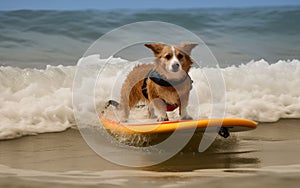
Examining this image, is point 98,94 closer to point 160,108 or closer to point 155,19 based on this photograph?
point 160,108

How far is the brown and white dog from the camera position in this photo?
2410mm

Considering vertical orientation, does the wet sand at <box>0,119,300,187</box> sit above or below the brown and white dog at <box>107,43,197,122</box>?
below

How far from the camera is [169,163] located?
2.27 meters

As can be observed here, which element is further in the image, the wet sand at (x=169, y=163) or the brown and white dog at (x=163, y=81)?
the brown and white dog at (x=163, y=81)

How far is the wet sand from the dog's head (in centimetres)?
39

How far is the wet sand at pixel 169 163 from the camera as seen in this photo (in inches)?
76.8

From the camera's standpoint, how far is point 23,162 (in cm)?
233

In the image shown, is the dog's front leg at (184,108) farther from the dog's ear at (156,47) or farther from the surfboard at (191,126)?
the dog's ear at (156,47)

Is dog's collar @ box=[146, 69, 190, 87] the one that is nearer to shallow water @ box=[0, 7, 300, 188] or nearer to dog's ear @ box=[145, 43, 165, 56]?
dog's ear @ box=[145, 43, 165, 56]

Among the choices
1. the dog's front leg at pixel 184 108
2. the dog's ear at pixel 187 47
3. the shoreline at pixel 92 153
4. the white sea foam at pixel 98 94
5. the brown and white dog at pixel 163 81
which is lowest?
the shoreline at pixel 92 153

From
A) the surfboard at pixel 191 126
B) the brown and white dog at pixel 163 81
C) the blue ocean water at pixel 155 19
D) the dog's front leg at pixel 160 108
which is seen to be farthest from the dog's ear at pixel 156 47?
the blue ocean water at pixel 155 19

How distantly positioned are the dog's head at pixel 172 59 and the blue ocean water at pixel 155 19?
2175 millimetres

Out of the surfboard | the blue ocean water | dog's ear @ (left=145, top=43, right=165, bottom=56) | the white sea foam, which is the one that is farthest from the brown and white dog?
the blue ocean water

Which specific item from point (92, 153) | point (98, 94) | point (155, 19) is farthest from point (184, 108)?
point (155, 19)
